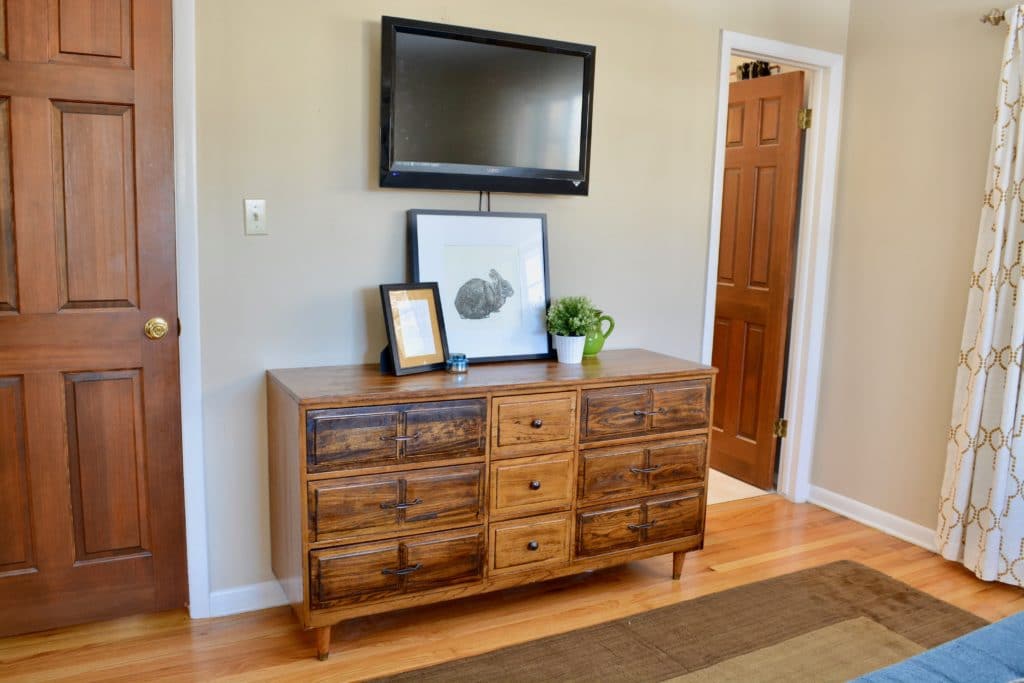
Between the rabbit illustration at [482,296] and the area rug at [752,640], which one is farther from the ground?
the rabbit illustration at [482,296]

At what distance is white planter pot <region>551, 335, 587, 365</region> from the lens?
9.18ft

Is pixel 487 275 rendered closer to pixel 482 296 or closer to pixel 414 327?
pixel 482 296

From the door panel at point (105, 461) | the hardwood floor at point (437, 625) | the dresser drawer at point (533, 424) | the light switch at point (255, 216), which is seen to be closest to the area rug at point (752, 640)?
the hardwood floor at point (437, 625)

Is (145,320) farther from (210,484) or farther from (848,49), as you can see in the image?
(848,49)

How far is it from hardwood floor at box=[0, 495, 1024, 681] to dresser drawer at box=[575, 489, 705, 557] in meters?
0.21

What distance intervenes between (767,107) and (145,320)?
2.98 meters

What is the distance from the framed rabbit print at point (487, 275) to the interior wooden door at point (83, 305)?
84 cm

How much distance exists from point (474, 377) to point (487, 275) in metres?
0.44

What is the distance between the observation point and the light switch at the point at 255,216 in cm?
→ 246

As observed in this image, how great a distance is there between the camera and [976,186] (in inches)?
121

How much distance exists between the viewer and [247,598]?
2621 millimetres

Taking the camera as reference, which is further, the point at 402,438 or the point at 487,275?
the point at 487,275

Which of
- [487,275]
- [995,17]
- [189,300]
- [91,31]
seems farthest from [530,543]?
[995,17]

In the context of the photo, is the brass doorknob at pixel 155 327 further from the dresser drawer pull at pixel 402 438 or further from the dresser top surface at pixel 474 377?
the dresser drawer pull at pixel 402 438
